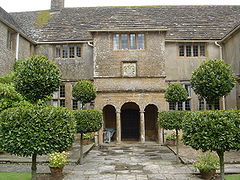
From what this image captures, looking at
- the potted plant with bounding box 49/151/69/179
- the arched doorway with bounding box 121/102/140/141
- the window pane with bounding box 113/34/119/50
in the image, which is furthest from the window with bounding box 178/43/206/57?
the potted plant with bounding box 49/151/69/179

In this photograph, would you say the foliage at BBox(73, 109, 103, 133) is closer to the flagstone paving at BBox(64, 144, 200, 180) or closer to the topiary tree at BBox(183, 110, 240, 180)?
the flagstone paving at BBox(64, 144, 200, 180)

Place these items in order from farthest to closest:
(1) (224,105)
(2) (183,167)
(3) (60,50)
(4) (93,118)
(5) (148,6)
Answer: (5) (148,6), (3) (60,50), (1) (224,105), (4) (93,118), (2) (183,167)

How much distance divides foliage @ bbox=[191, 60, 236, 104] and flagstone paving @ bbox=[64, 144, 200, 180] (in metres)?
3.08

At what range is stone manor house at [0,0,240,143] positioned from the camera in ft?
54.0

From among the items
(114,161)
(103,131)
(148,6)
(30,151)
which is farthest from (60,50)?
(30,151)

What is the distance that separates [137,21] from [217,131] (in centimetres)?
1354

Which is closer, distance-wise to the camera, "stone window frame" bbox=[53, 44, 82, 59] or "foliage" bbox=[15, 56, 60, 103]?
"foliage" bbox=[15, 56, 60, 103]

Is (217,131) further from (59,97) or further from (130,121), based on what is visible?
(59,97)

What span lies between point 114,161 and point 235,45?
12023 mm

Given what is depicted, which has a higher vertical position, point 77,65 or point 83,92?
point 77,65

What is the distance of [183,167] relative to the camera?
1008cm

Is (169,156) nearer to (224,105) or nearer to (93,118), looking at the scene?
(93,118)

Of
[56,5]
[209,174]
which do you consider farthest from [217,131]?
[56,5]

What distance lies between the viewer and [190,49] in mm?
19438
